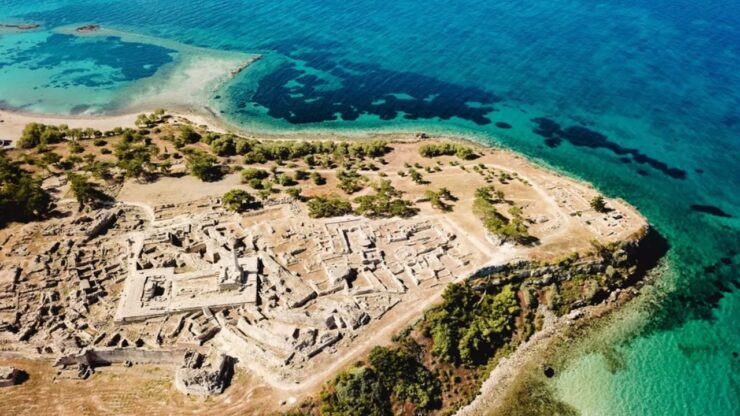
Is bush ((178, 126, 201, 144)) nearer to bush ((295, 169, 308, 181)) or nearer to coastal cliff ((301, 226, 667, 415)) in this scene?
bush ((295, 169, 308, 181))

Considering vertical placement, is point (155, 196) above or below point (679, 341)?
above

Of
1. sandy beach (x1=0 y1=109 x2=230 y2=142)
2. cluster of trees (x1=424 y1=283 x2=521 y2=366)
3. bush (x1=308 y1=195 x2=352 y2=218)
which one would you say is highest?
bush (x1=308 y1=195 x2=352 y2=218)

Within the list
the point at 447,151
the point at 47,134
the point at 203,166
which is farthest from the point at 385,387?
the point at 47,134

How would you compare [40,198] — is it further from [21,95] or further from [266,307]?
[21,95]

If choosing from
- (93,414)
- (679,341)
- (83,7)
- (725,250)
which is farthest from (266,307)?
(83,7)

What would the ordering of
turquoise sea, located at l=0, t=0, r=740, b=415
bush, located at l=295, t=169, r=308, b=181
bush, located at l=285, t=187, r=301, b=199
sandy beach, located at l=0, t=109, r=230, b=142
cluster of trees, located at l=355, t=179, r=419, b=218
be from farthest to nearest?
sandy beach, located at l=0, t=109, r=230, b=142
bush, located at l=295, t=169, r=308, b=181
bush, located at l=285, t=187, r=301, b=199
cluster of trees, located at l=355, t=179, r=419, b=218
turquoise sea, located at l=0, t=0, r=740, b=415

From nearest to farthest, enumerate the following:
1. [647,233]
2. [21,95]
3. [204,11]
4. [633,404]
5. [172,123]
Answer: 1. [633,404]
2. [647,233]
3. [172,123]
4. [21,95]
5. [204,11]

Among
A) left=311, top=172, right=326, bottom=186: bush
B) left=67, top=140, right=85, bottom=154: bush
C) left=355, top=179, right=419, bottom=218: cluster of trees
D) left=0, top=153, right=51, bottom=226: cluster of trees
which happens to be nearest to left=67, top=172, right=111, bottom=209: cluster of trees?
left=0, top=153, right=51, bottom=226: cluster of trees

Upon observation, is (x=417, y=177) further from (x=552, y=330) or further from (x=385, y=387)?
(x=385, y=387)
